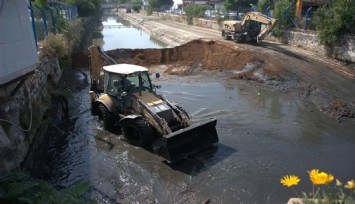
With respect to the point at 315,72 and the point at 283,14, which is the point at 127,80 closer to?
the point at 315,72

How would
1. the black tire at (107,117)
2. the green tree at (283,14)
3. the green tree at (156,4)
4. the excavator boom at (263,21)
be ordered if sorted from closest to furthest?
1. the black tire at (107,117)
2. the excavator boom at (263,21)
3. the green tree at (283,14)
4. the green tree at (156,4)

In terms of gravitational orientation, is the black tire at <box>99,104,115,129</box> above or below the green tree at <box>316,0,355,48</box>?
below

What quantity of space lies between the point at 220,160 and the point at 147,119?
2414 mm

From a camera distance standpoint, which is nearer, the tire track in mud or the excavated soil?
the tire track in mud

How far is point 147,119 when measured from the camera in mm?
9195

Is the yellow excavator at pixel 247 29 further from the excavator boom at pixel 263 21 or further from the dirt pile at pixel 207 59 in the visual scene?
the dirt pile at pixel 207 59

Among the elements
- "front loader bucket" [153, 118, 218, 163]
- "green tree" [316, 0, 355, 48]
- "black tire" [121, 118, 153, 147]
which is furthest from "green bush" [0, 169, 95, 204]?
"green tree" [316, 0, 355, 48]

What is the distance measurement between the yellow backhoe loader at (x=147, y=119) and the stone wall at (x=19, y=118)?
198cm

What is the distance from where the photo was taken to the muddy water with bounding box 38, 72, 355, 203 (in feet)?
24.3

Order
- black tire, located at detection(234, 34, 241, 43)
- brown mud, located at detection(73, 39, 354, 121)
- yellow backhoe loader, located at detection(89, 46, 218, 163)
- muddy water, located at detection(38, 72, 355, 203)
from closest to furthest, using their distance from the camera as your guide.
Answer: muddy water, located at detection(38, 72, 355, 203) → yellow backhoe loader, located at detection(89, 46, 218, 163) → brown mud, located at detection(73, 39, 354, 121) → black tire, located at detection(234, 34, 241, 43)

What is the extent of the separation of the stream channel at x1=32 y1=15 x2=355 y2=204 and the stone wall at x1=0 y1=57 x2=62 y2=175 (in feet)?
3.54

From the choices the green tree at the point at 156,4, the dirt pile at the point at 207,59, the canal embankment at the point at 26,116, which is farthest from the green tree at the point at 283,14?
the green tree at the point at 156,4

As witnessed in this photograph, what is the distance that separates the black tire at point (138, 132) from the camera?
8.98 m

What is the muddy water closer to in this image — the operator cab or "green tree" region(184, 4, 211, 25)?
the operator cab
